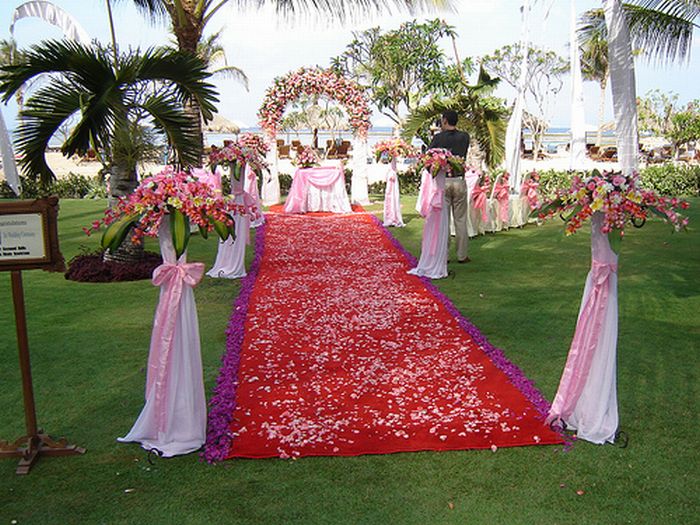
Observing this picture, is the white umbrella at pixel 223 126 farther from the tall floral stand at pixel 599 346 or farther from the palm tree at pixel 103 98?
the tall floral stand at pixel 599 346

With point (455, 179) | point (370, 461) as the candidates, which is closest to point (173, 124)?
point (455, 179)

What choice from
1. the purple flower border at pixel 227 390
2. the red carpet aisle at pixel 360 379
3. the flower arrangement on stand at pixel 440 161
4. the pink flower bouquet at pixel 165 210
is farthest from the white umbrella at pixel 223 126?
the pink flower bouquet at pixel 165 210

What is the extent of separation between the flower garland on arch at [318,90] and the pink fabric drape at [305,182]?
1.74 m

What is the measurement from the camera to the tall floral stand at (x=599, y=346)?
404 centimetres

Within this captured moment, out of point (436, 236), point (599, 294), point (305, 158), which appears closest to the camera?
point (599, 294)

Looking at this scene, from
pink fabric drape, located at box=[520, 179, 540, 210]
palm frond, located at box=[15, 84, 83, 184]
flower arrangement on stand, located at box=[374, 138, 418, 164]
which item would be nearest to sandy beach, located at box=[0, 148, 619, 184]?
flower arrangement on stand, located at box=[374, 138, 418, 164]

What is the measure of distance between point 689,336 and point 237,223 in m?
5.76

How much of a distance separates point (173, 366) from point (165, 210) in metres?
0.94

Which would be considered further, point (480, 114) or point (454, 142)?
point (480, 114)

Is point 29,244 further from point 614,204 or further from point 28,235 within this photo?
point 614,204

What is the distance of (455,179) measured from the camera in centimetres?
932

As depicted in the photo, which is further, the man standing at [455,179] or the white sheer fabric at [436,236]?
the man standing at [455,179]

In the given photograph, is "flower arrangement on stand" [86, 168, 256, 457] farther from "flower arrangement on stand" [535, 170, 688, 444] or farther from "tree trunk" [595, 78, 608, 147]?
"tree trunk" [595, 78, 608, 147]

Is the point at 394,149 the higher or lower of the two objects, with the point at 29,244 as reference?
higher
